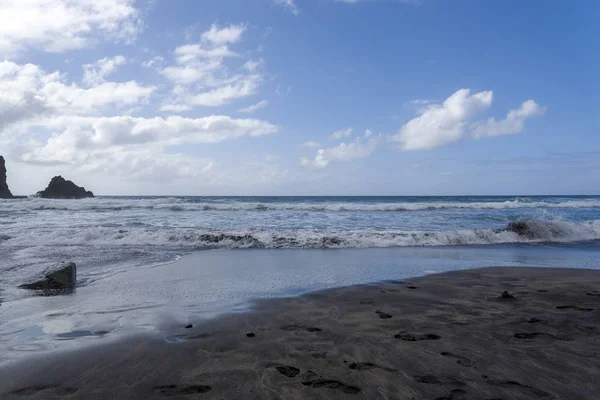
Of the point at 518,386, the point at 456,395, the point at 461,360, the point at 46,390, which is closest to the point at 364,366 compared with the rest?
the point at 456,395

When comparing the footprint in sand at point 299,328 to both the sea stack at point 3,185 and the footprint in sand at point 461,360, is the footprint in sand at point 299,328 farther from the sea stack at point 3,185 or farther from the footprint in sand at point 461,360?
the sea stack at point 3,185

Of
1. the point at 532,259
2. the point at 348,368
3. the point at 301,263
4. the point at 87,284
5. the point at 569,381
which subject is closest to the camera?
the point at 569,381

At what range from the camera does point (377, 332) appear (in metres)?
4.22

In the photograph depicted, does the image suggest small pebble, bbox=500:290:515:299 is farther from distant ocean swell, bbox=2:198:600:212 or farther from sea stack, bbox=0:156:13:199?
sea stack, bbox=0:156:13:199

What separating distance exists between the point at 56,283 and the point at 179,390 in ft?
15.7

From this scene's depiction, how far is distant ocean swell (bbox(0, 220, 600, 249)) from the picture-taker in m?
12.7

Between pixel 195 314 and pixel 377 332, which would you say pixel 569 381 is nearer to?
pixel 377 332

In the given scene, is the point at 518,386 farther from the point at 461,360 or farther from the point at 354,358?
the point at 354,358

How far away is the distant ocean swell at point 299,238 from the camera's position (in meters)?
12.7

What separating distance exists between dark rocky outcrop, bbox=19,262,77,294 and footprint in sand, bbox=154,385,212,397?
4300mm

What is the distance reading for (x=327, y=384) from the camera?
2.98 meters

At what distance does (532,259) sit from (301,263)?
6231mm

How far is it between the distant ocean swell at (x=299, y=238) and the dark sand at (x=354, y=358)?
7.43 metres

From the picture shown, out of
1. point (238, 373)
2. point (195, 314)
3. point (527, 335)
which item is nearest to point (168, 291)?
point (195, 314)
